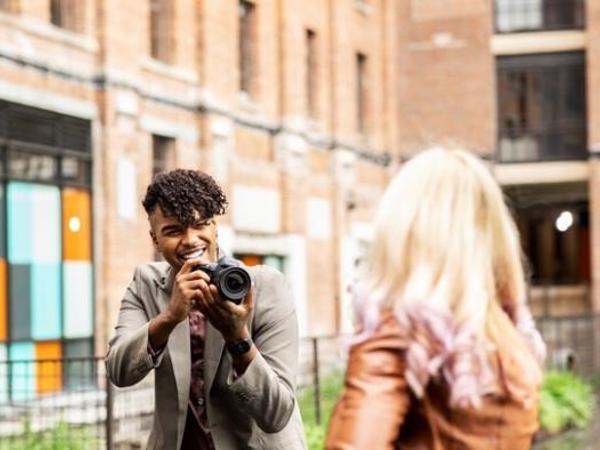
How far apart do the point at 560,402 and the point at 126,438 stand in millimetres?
12580

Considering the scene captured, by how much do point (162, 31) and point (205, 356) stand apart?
19982 mm

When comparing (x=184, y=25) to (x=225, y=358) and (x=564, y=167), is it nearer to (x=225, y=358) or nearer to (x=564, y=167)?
(x=564, y=167)

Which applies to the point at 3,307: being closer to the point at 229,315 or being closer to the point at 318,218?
the point at 318,218

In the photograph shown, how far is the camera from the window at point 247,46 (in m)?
28.1

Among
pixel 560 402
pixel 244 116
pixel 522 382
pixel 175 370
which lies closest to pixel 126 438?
pixel 175 370

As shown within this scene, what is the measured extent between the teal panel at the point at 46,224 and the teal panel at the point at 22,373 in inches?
45.9

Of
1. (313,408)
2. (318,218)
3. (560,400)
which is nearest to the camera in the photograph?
(313,408)

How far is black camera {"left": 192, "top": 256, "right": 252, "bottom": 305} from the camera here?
4469mm

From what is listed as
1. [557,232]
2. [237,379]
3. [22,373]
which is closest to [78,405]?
[22,373]

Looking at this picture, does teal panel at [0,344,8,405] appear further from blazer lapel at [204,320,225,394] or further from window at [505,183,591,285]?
window at [505,183,591,285]

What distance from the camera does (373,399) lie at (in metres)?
3.38

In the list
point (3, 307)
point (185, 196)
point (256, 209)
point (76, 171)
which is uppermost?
point (76, 171)

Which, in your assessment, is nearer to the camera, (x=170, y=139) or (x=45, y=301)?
(x=45, y=301)

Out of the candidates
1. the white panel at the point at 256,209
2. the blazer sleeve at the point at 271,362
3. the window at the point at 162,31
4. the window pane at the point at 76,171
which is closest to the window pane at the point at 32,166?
the window pane at the point at 76,171
